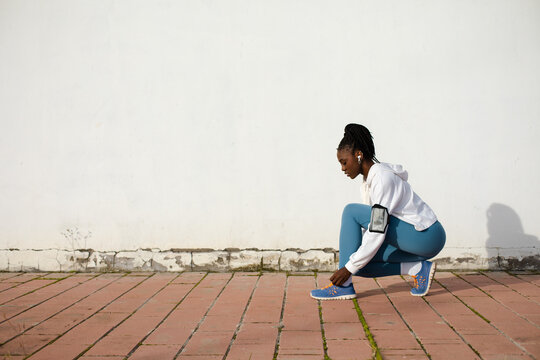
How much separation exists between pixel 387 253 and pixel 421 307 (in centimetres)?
42

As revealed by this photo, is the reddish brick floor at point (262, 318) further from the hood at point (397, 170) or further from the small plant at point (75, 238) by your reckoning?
the hood at point (397, 170)

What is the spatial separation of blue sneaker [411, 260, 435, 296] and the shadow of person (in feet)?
3.73

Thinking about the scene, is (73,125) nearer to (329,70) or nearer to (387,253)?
(329,70)

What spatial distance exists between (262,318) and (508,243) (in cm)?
247

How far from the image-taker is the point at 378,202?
10.0ft

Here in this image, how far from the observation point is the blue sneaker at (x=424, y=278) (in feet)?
10.8

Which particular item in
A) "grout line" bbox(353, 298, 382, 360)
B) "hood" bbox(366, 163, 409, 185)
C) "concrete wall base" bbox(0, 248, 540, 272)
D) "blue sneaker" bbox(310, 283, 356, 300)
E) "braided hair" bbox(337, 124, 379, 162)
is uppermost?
"braided hair" bbox(337, 124, 379, 162)

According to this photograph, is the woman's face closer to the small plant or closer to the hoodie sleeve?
the hoodie sleeve

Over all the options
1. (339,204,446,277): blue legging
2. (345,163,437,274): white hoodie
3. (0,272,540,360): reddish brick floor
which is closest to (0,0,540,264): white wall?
(0,272,540,360): reddish brick floor

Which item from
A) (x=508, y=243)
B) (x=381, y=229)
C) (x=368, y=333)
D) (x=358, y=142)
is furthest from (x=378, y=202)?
(x=508, y=243)

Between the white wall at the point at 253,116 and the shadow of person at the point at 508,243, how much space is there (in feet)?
0.06

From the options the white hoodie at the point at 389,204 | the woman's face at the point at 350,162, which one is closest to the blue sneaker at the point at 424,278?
the white hoodie at the point at 389,204

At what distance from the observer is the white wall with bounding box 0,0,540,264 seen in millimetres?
4137

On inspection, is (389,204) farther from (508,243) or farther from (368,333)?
(508,243)
